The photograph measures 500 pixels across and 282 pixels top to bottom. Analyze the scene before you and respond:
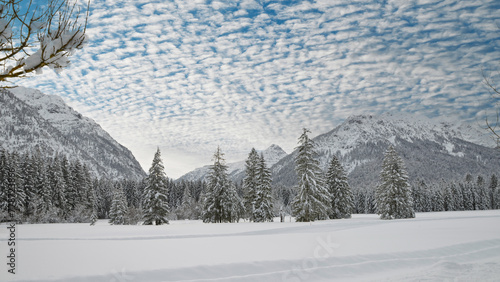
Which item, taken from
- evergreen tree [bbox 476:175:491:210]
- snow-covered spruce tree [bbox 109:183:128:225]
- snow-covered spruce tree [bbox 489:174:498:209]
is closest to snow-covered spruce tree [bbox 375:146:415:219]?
snow-covered spruce tree [bbox 109:183:128:225]

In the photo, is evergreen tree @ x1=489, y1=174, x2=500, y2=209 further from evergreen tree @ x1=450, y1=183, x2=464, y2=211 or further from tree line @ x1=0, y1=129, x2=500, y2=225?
tree line @ x1=0, y1=129, x2=500, y2=225

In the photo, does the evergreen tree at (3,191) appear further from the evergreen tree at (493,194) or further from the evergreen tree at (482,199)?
the evergreen tree at (493,194)

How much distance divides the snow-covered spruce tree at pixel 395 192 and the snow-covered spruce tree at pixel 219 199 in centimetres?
2094

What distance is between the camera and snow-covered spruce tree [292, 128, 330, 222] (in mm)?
35375

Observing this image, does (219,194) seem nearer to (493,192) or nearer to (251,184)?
(251,184)

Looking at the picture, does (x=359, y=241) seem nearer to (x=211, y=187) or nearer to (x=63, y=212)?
(x=211, y=187)

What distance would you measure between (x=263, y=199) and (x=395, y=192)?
18199mm

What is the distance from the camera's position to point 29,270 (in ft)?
25.4

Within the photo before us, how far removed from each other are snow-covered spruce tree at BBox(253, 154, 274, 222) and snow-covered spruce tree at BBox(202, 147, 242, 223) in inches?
132

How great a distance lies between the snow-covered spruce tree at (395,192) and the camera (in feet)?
134

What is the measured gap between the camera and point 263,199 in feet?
129

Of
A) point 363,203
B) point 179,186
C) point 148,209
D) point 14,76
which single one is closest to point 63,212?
point 148,209

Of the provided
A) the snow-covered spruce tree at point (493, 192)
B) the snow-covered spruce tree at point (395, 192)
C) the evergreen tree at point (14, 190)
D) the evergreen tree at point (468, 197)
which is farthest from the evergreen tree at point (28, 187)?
the snow-covered spruce tree at point (493, 192)

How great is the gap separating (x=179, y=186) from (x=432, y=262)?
384ft
